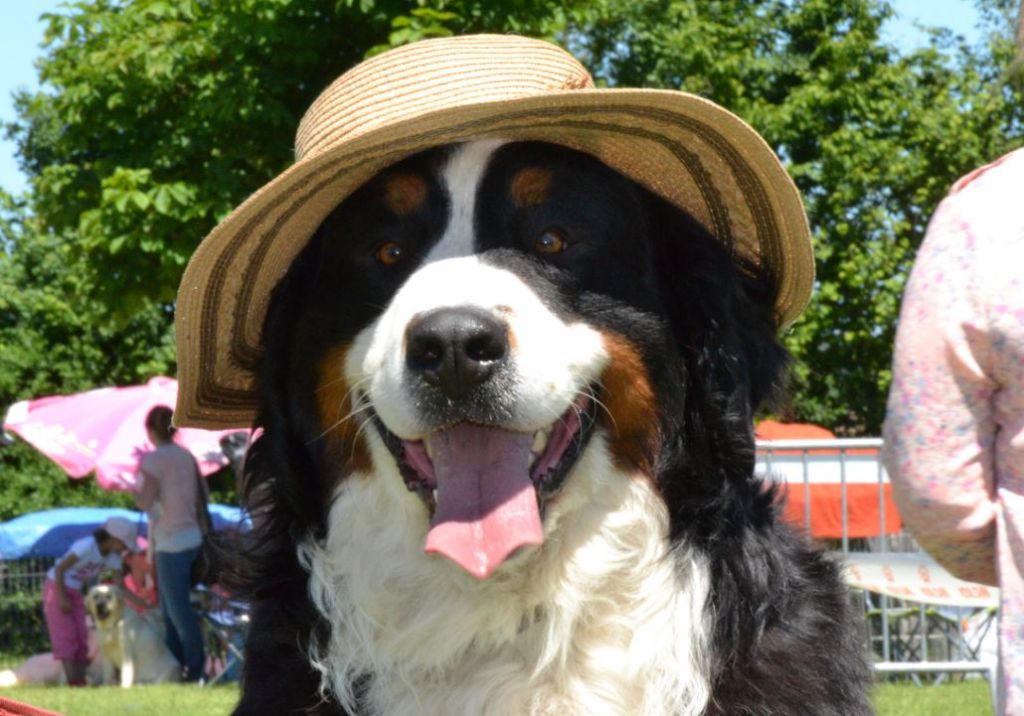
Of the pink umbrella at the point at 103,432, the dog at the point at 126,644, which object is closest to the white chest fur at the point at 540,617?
the dog at the point at 126,644

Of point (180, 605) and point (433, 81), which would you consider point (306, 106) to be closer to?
point (180, 605)

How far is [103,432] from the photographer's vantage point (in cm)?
1480

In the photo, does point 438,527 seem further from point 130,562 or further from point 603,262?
point 130,562

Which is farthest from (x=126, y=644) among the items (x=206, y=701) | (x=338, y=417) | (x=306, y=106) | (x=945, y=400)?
(x=945, y=400)

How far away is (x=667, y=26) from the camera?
2275 centimetres

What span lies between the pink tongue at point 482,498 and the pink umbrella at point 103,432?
1137 centimetres

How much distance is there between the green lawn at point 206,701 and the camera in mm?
7258

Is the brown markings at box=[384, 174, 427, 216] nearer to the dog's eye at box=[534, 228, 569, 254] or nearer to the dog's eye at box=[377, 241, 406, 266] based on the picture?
the dog's eye at box=[377, 241, 406, 266]

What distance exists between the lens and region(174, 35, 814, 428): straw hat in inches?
116

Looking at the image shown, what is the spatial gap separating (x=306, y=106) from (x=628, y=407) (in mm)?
7430

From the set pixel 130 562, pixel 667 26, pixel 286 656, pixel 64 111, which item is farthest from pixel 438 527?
pixel 667 26

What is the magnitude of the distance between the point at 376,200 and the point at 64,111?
8.90 metres

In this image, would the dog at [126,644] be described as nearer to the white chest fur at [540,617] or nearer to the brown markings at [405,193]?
the white chest fur at [540,617]

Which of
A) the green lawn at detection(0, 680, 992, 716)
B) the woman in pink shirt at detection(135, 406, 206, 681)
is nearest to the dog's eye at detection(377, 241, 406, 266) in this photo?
the green lawn at detection(0, 680, 992, 716)
